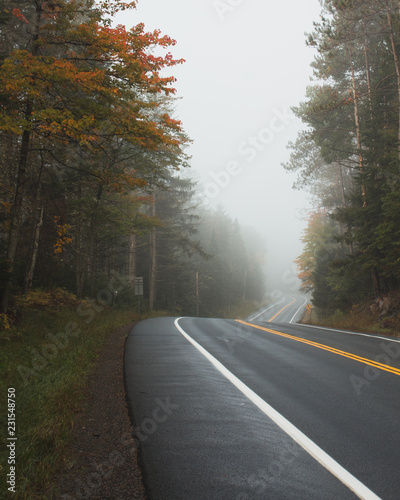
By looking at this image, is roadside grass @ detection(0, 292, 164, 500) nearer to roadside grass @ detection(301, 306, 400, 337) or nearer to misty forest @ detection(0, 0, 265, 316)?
misty forest @ detection(0, 0, 265, 316)

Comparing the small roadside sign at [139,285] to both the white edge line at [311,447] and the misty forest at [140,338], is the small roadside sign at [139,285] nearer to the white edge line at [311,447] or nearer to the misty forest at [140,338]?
the misty forest at [140,338]

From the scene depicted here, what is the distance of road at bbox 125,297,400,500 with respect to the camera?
102 inches

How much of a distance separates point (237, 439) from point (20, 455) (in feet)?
6.97

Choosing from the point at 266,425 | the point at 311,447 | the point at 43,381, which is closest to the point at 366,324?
the point at 266,425

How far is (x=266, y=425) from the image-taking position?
370 centimetres

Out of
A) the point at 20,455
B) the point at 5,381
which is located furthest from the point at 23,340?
the point at 20,455

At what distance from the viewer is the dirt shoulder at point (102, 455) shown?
8.45 ft

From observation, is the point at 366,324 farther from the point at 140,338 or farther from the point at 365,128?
the point at 140,338

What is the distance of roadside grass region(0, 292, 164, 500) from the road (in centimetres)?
84

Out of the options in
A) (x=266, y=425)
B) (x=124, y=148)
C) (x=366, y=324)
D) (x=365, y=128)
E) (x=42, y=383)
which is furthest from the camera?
(x=365, y=128)

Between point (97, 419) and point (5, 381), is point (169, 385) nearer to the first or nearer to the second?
point (97, 419)

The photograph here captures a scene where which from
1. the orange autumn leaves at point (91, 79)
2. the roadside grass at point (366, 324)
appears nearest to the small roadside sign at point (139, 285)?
the roadside grass at point (366, 324)

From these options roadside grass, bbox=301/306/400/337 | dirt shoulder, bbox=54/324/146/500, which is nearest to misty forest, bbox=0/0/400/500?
dirt shoulder, bbox=54/324/146/500

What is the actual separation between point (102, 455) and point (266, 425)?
5.92 feet
